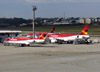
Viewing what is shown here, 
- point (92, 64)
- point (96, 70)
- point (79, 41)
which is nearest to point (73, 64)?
point (92, 64)

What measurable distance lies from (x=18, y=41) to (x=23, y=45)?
1670mm

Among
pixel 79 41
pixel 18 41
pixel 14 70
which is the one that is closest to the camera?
pixel 14 70

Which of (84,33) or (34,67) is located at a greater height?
(84,33)

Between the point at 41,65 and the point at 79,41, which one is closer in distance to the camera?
the point at 41,65

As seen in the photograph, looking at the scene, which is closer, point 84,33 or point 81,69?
point 81,69

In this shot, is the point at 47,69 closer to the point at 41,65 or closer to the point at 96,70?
the point at 41,65

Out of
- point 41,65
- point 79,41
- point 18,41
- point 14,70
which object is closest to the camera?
point 14,70

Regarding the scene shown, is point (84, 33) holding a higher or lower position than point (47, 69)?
higher

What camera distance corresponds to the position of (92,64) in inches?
1487

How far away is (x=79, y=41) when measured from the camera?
77000 millimetres

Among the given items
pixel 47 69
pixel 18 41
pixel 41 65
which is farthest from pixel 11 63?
pixel 18 41

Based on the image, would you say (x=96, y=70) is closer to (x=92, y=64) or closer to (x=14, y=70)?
(x=92, y=64)

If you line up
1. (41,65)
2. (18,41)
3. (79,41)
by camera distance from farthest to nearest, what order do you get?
(79,41), (18,41), (41,65)

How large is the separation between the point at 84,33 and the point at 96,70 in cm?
4720
